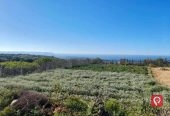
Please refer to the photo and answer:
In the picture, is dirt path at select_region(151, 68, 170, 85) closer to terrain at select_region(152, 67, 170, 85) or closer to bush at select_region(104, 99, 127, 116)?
terrain at select_region(152, 67, 170, 85)

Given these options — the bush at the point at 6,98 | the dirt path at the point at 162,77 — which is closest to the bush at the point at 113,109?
the bush at the point at 6,98

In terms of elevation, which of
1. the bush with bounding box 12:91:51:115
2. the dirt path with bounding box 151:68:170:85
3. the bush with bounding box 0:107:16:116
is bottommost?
the dirt path with bounding box 151:68:170:85

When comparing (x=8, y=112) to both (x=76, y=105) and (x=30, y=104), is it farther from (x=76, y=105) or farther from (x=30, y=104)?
(x=76, y=105)

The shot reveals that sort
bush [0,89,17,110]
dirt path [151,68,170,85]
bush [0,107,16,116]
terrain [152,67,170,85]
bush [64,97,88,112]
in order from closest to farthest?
bush [0,107,16,116] → bush [64,97,88,112] → bush [0,89,17,110] → dirt path [151,68,170,85] → terrain [152,67,170,85]

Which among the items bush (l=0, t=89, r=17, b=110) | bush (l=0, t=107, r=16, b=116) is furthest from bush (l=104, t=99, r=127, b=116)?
bush (l=0, t=89, r=17, b=110)

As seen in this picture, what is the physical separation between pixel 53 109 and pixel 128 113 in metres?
2.82

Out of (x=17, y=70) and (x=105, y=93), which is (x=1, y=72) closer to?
(x=17, y=70)

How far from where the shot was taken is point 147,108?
1084 centimetres

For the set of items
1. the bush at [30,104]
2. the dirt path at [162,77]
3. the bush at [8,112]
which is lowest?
the dirt path at [162,77]

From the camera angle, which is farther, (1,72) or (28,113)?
(1,72)

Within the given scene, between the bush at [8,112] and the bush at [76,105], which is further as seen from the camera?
the bush at [76,105]

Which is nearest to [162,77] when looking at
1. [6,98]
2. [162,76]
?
[162,76]

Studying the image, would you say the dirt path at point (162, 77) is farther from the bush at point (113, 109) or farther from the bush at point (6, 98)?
the bush at point (113, 109)

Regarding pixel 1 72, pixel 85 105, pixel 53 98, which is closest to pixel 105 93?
pixel 53 98
